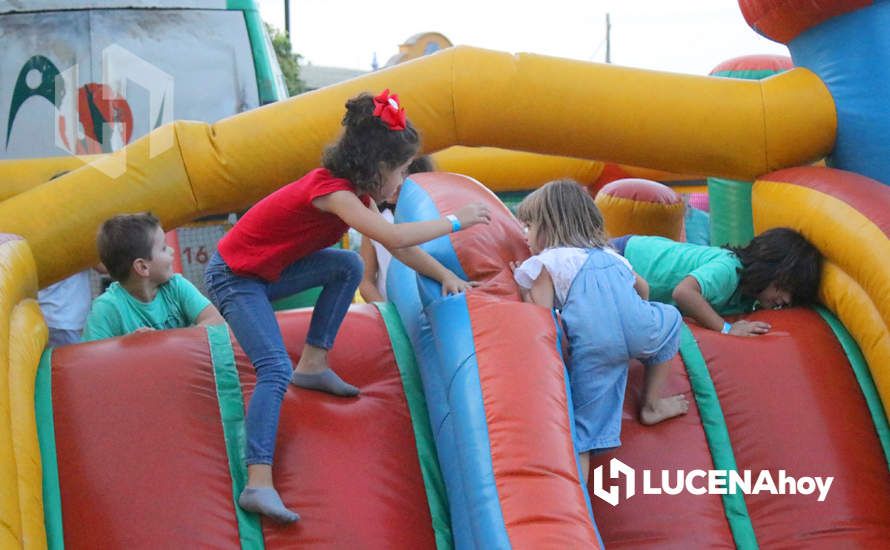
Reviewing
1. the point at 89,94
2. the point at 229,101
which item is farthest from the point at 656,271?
the point at 89,94

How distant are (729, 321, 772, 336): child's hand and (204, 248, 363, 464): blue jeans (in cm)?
121

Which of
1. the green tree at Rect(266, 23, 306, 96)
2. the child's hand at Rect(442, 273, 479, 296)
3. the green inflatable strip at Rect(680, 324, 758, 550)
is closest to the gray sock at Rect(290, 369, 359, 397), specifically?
the child's hand at Rect(442, 273, 479, 296)

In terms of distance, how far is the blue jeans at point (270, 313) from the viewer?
2.49 m

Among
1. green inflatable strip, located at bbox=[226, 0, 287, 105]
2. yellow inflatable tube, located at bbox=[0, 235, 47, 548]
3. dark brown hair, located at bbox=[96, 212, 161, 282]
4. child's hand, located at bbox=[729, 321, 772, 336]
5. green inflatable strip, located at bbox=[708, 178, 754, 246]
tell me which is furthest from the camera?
green inflatable strip, located at bbox=[226, 0, 287, 105]

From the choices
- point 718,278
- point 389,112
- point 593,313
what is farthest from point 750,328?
point 389,112

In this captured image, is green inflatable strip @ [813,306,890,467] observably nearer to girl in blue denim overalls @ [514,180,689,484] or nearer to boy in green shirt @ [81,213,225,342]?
girl in blue denim overalls @ [514,180,689,484]

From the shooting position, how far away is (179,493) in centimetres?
244

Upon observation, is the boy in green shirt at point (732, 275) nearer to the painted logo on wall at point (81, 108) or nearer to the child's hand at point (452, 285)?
the child's hand at point (452, 285)

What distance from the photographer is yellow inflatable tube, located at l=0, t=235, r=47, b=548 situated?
6.82 feet

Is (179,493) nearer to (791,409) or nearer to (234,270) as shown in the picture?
(234,270)

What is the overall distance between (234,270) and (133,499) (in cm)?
65

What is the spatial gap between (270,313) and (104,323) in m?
0.69

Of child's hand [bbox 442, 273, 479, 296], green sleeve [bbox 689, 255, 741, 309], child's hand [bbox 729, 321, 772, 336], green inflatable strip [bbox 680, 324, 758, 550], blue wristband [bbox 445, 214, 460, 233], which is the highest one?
blue wristband [bbox 445, 214, 460, 233]

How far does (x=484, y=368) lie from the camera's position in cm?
241
